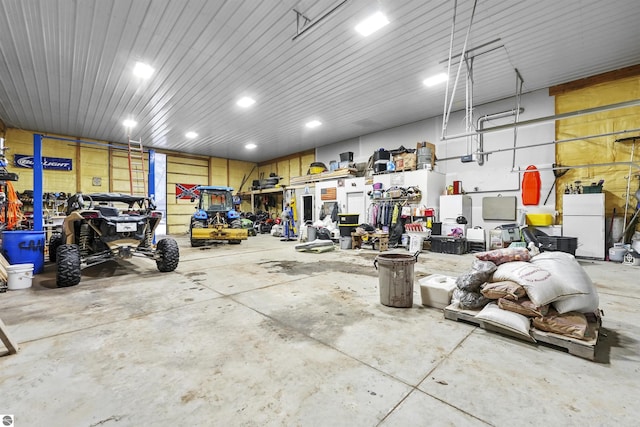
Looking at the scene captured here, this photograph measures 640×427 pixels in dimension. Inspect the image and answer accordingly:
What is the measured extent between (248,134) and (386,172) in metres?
5.62

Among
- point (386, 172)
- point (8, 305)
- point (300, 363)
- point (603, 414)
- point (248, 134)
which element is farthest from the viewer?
point (248, 134)

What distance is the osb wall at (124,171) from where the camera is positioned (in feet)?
30.5

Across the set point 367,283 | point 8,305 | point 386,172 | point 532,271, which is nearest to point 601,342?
point 532,271

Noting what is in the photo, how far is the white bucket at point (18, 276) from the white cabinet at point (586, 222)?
9.49 metres

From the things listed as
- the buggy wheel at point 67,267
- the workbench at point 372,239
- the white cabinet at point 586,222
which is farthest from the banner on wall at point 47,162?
the white cabinet at point 586,222

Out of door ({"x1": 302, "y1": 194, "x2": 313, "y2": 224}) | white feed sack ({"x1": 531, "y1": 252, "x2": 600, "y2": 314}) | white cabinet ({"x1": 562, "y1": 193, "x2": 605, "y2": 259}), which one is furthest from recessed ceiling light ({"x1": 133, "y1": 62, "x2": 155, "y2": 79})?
white cabinet ({"x1": 562, "y1": 193, "x2": 605, "y2": 259})

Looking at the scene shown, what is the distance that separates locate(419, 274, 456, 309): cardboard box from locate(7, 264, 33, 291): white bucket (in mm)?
5058

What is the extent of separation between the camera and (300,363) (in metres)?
1.73

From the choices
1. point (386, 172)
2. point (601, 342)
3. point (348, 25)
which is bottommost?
point (601, 342)

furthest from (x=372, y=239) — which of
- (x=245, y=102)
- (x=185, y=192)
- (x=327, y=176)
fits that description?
(x=185, y=192)

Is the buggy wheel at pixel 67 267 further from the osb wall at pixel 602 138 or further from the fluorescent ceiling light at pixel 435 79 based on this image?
the osb wall at pixel 602 138

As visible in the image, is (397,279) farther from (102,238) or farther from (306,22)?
(102,238)

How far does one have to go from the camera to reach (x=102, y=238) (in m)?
3.95

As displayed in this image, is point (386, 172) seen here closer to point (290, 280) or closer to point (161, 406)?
point (290, 280)
